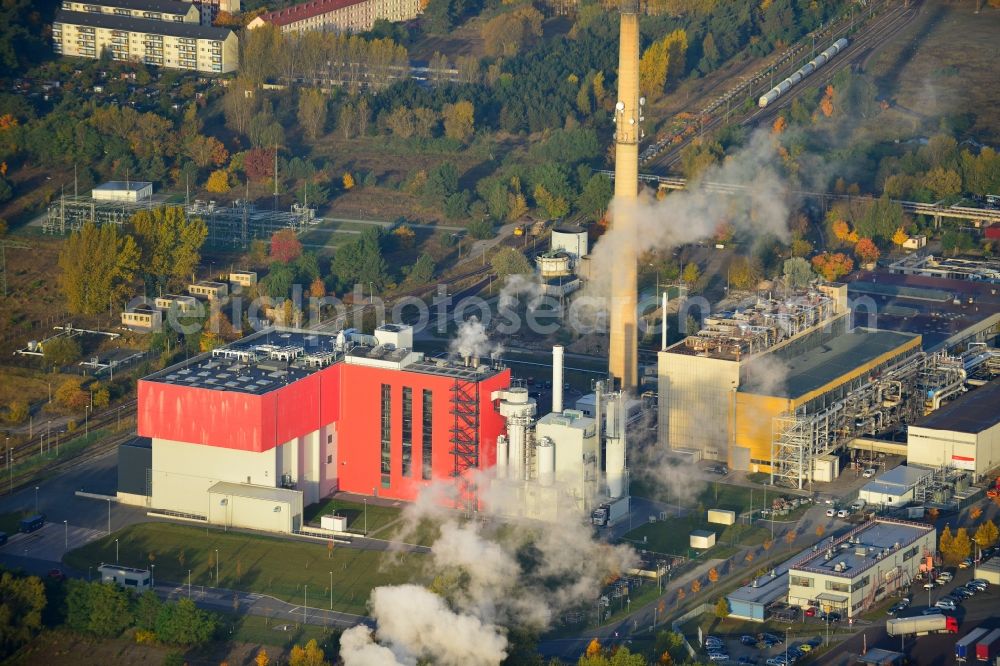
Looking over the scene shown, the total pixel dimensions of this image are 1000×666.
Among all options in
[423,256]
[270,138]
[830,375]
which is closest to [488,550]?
[830,375]

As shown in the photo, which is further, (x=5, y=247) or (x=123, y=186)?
(x=123, y=186)

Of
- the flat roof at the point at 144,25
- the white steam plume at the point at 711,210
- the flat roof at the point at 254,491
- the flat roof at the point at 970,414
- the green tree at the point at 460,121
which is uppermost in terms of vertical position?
the flat roof at the point at 144,25

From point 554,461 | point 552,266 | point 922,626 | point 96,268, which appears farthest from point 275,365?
point 552,266

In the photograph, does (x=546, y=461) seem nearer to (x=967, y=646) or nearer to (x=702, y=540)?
(x=702, y=540)

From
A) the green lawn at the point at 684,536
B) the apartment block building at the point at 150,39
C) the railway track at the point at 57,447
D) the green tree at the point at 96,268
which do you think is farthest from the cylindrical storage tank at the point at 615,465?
the apartment block building at the point at 150,39

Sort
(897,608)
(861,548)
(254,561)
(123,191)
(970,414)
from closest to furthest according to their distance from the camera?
(897,608), (861,548), (254,561), (970,414), (123,191)

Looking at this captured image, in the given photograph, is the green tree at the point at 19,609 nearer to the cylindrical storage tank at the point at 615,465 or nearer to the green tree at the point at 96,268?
the cylindrical storage tank at the point at 615,465

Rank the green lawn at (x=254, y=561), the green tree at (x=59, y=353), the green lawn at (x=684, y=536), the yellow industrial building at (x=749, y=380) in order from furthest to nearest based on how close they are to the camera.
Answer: the green tree at (x=59, y=353) < the yellow industrial building at (x=749, y=380) < the green lawn at (x=684, y=536) < the green lawn at (x=254, y=561)

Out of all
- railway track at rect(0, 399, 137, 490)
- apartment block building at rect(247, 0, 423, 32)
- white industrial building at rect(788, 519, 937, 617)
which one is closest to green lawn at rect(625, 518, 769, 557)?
white industrial building at rect(788, 519, 937, 617)
